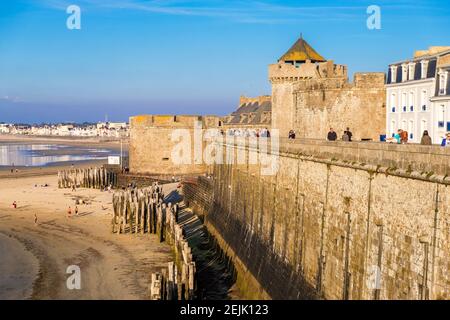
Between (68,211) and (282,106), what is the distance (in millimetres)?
16771

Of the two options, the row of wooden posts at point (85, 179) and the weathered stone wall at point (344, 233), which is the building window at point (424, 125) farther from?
the row of wooden posts at point (85, 179)

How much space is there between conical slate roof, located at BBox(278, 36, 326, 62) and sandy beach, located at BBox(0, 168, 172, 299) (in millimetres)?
17438

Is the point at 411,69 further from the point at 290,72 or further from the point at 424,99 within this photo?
the point at 290,72

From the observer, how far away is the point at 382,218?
12.8 m

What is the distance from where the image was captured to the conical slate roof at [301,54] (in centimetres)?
4425

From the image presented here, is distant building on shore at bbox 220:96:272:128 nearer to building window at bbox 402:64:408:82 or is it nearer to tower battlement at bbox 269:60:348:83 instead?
tower battlement at bbox 269:60:348:83

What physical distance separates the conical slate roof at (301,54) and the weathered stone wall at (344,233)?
19747 millimetres

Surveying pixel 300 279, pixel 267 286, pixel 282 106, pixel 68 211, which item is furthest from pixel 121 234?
pixel 300 279

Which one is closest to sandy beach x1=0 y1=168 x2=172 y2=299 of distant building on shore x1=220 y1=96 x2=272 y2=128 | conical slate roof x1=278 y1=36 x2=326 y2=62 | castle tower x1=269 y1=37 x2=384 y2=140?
castle tower x1=269 y1=37 x2=384 y2=140

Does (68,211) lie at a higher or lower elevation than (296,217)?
lower

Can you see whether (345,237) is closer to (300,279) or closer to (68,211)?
(300,279)

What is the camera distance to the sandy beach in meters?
24.1

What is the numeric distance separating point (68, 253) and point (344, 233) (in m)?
19.2

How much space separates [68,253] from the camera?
30.5 metres
